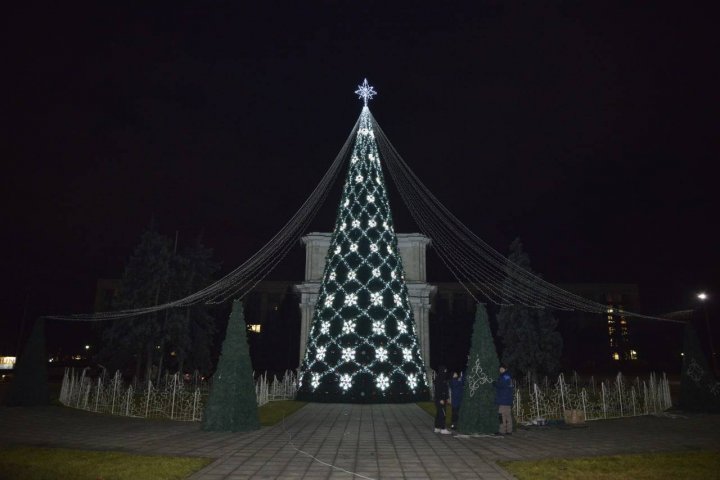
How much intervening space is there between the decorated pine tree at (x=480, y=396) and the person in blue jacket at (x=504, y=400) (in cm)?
31

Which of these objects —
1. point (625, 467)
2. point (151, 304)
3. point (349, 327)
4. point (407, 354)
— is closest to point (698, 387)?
point (407, 354)

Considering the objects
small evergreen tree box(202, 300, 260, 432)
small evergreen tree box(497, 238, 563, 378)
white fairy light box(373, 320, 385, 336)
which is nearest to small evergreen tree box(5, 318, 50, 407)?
small evergreen tree box(202, 300, 260, 432)

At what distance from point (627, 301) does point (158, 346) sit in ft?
275

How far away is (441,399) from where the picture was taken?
46.6ft

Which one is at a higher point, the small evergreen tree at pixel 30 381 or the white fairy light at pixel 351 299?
the white fairy light at pixel 351 299

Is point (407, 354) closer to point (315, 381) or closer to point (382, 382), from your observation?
point (382, 382)

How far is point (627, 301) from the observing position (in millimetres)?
91000

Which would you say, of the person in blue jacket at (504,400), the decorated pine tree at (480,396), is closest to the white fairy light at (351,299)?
the decorated pine tree at (480,396)

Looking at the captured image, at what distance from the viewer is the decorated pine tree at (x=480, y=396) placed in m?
13.4

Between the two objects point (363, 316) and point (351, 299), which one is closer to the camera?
point (363, 316)

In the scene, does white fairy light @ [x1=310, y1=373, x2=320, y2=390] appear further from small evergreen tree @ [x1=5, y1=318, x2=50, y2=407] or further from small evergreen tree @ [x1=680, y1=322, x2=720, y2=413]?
small evergreen tree @ [x1=680, y1=322, x2=720, y2=413]

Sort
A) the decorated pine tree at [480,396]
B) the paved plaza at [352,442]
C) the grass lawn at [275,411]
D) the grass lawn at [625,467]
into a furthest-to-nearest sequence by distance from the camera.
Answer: the grass lawn at [275,411], the decorated pine tree at [480,396], the paved plaza at [352,442], the grass lawn at [625,467]

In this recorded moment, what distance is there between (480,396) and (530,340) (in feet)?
101

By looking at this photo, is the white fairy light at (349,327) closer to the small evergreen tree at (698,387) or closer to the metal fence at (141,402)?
the metal fence at (141,402)
